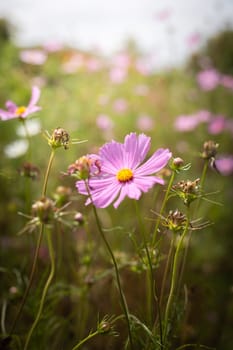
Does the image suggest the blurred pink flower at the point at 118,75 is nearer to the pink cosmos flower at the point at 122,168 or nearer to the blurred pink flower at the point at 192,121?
the blurred pink flower at the point at 192,121

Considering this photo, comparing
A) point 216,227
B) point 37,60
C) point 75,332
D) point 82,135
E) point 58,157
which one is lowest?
point 75,332

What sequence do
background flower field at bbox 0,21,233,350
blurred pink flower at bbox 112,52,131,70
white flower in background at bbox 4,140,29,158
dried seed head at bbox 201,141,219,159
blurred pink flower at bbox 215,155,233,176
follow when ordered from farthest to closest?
blurred pink flower at bbox 112,52,131,70 → blurred pink flower at bbox 215,155,233,176 → white flower in background at bbox 4,140,29,158 → background flower field at bbox 0,21,233,350 → dried seed head at bbox 201,141,219,159

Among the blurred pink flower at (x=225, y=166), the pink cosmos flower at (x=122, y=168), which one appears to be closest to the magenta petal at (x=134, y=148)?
the pink cosmos flower at (x=122, y=168)

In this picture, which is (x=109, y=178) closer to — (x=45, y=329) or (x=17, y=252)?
(x=45, y=329)

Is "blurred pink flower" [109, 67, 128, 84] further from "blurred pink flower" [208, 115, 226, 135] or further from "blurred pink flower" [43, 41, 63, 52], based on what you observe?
"blurred pink flower" [208, 115, 226, 135]

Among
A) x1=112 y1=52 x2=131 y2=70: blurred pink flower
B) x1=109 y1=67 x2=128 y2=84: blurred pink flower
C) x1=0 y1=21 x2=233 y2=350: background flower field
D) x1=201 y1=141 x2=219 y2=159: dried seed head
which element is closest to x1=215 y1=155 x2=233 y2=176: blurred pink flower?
x1=0 y1=21 x2=233 y2=350: background flower field

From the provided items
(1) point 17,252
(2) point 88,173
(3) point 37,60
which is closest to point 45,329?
(2) point 88,173

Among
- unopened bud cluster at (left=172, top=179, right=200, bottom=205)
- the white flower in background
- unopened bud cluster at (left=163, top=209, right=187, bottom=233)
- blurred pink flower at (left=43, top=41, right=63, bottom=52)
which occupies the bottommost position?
unopened bud cluster at (left=163, top=209, right=187, bottom=233)
